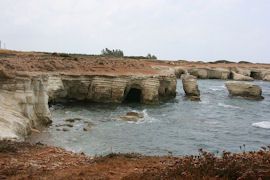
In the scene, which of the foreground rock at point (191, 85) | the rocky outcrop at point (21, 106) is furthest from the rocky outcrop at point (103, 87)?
the rocky outcrop at point (21, 106)

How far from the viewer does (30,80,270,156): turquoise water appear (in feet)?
39.5

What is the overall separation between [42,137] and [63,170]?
5.81 meters

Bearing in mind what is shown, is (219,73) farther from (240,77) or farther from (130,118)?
(130,118)

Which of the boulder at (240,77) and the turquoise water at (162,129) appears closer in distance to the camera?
the turquoise water at (162,129)

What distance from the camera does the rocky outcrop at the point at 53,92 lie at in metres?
11.1

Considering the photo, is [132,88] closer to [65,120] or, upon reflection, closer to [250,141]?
[65,120]

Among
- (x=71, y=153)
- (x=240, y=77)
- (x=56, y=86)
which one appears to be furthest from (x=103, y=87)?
(x=240, y=77)

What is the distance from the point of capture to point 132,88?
1046 inches

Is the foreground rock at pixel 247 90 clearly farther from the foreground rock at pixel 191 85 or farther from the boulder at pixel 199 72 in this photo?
the boulder at pixel 199 72

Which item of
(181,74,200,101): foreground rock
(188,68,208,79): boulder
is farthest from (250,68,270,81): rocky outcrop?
(181,74,200,101): foreground rock

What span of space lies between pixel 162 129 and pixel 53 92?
1060 cm

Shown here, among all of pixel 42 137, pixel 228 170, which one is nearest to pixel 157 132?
pixel 42 137

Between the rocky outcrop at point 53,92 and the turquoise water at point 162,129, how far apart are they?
3.36 ft

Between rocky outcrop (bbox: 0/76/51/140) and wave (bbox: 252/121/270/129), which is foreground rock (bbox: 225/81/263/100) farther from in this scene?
rocky outcrop (bbox: 0/76/51/140)
